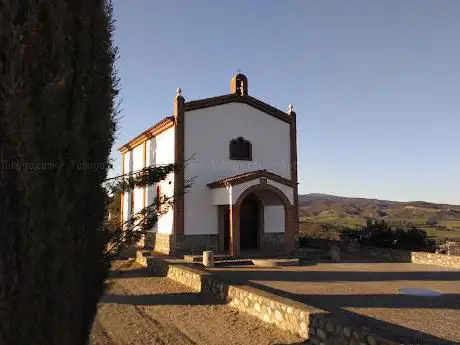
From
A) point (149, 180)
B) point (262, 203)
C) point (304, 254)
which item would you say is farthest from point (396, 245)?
point (149, 180)

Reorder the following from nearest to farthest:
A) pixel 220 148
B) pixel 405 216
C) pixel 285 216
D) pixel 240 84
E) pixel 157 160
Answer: pixel 285 216, pixel 220 148, pixel 157 160, pixel 240 84, pixel 405 216

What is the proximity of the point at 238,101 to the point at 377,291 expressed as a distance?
12837 millimetres

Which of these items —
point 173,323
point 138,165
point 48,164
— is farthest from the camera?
point 138,165

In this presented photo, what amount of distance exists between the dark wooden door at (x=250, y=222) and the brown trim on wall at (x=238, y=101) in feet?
15.9

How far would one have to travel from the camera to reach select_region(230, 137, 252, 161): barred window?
21.6m

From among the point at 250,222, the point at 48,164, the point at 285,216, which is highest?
the point at 48,164

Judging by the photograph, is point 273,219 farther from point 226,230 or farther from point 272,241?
point 226,230

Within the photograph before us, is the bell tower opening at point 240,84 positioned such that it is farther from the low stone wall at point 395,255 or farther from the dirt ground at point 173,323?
the dirt ground at point 173,323

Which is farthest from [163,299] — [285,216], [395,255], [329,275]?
[395,255]

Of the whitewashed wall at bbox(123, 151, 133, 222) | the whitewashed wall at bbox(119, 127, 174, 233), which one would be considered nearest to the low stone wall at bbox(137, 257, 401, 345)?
the whitewashed wall at bbox(119, 127, 174, 233)

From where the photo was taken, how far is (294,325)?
7328 millimetres

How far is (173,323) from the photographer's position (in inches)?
324

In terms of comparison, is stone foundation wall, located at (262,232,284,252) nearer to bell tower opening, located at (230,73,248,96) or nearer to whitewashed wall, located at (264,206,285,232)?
whitewashed wall, located at (264,206,285,232)

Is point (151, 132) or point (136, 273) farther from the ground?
point (151, 132)
